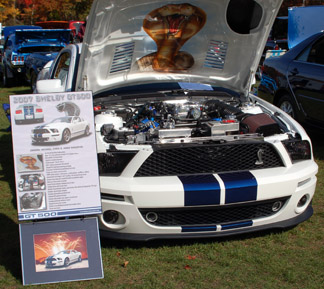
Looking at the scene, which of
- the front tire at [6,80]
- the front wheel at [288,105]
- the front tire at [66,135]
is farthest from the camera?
the front tire at [6,80]

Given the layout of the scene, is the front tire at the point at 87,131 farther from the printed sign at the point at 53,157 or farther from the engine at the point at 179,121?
the engine at the point at 179,121

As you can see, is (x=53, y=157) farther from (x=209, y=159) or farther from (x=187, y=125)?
(x=187, y=125)

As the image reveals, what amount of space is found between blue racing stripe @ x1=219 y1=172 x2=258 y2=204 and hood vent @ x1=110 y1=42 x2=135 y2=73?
1691 mm

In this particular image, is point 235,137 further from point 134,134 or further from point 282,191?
point 134,134

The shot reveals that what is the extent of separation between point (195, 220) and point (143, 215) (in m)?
0.40

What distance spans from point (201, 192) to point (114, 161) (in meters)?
0.70

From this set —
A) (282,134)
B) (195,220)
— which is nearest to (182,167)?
(195,220)

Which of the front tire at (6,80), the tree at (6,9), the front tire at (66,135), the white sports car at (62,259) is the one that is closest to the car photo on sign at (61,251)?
the white sports car at (62,259)

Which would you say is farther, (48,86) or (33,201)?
(48,86)

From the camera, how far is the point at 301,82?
6.11m

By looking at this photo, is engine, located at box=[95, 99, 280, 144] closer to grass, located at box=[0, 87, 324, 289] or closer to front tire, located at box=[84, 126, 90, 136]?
front tire, located at box=[84, 126, 90, 136]

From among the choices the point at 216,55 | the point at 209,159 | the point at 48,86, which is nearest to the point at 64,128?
the point at 209,159

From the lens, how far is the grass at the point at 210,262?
3.11 metres

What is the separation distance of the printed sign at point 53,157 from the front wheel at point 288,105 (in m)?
3.94
